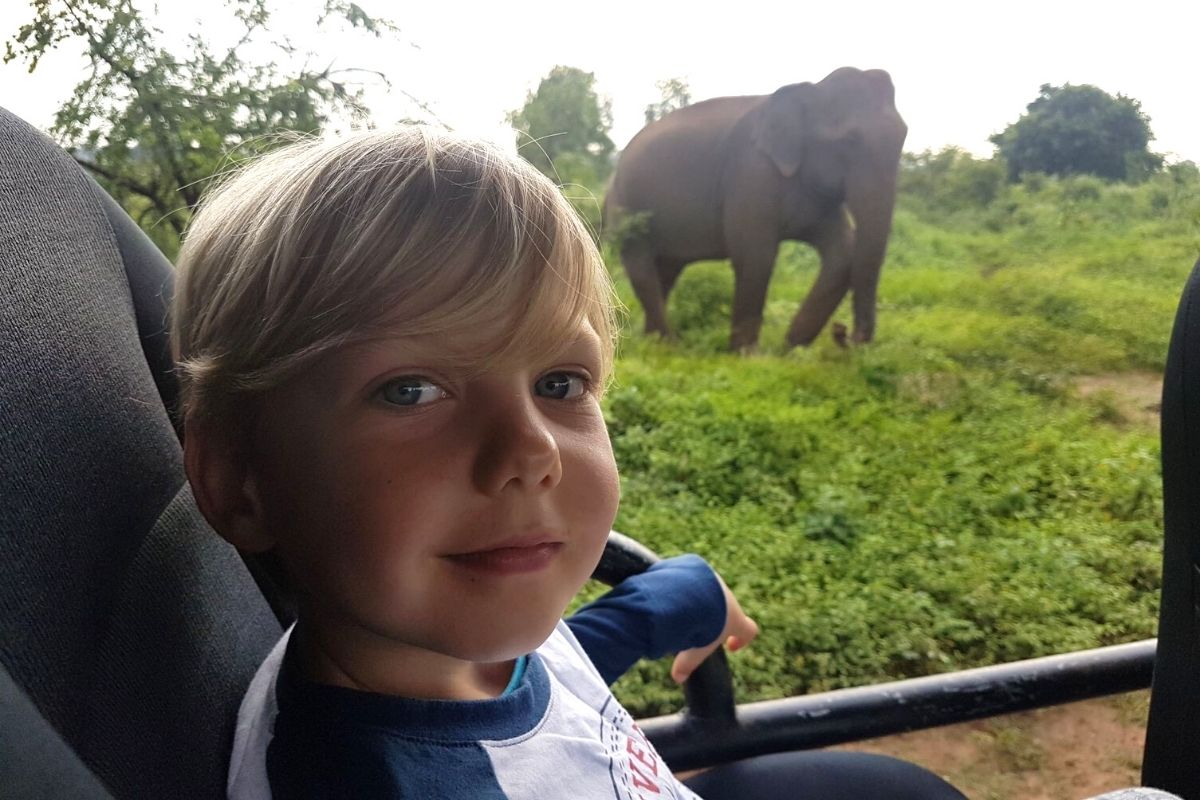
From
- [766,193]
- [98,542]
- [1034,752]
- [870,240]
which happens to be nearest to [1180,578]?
[1034,752]

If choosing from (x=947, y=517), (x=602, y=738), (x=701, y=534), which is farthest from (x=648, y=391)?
(x=602, y=738)

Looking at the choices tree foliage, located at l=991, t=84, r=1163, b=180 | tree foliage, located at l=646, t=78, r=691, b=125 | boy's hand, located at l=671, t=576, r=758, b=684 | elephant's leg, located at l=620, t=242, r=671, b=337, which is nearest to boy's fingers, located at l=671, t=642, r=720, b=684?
boy's hand, located at l=671, t=576, r=758, b=684

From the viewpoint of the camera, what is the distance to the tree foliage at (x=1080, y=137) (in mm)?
1737

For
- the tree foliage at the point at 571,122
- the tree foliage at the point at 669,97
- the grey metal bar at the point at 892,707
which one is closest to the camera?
the grey metal bar at the point at 892,707

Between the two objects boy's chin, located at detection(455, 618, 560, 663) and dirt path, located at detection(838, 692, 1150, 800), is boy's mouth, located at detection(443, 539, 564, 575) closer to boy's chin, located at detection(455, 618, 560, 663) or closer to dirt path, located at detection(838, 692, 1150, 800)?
boy's chin, located at detection(455, 618, 560, 663)

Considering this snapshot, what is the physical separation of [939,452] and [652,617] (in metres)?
1.18

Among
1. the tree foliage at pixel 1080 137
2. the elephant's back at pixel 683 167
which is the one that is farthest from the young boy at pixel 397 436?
the tree foliage at pixel 1080 137

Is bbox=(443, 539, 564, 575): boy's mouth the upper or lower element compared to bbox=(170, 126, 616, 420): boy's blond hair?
lower

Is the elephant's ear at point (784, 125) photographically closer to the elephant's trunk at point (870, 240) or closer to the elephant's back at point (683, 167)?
the elephant's back at point (683, 167)

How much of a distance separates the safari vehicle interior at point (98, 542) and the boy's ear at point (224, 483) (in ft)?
0.11

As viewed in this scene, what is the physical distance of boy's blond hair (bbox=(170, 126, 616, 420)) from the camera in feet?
1.67

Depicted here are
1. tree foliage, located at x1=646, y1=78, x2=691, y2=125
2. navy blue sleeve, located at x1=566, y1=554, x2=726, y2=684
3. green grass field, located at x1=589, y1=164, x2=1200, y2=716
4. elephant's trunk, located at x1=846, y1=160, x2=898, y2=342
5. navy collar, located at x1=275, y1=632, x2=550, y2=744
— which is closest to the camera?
navy collar, located at x1=275, y1=632, x2=550, y2=744

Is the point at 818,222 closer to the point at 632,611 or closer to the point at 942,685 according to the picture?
the point at 942,685

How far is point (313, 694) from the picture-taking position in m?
0.55
